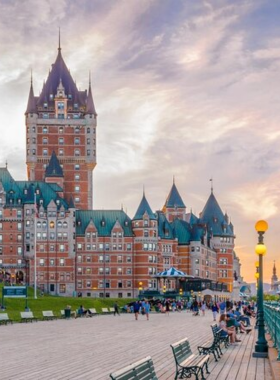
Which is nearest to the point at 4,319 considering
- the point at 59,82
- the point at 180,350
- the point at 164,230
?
the point at 180,350

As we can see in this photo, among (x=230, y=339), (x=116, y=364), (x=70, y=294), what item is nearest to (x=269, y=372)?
(x=116, y=364)

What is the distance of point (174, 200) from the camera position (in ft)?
637

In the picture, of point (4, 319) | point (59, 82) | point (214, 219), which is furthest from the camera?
point (214, 219)

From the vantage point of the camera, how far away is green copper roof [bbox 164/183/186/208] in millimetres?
193625

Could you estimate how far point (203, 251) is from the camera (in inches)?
6781

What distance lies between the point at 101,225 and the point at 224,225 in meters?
44.7

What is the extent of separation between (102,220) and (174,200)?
41790mm

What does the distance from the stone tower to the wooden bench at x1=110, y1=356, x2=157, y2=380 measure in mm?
149832

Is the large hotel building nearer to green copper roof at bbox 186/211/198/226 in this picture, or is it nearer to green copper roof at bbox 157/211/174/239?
green copper roof at bbox 157/211/174/239

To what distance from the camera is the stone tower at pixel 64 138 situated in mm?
166250

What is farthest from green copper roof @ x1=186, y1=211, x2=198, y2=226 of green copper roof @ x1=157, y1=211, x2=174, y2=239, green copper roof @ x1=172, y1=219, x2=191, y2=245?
green copper roof @ x1=157, y1=211, x2=174, y2=239

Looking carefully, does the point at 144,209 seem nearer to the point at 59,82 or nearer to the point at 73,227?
the point at 73,227

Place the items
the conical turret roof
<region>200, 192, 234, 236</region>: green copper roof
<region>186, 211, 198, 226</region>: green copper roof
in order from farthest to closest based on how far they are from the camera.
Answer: <region>186, 211, 198, 226</region>: green copper roof
<region>200, 192, 234, 236</region>: green copper roof
the conical turret roof

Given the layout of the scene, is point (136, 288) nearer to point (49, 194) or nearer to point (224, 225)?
point (49, 194)
